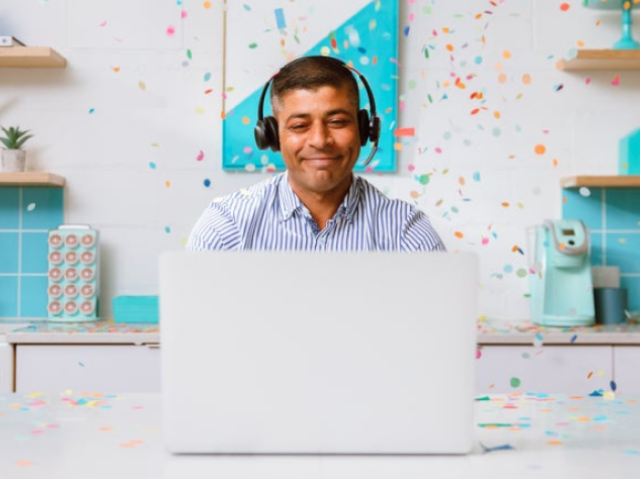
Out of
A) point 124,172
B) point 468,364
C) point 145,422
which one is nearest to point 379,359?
point 468,364

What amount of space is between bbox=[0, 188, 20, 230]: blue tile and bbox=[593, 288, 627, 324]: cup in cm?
200

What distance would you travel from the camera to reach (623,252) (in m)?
3.16

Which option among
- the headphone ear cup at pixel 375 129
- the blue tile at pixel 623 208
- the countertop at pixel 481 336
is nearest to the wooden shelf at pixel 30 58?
the countertop at pixel 481 336

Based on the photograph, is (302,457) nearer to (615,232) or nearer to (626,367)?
(626,367)

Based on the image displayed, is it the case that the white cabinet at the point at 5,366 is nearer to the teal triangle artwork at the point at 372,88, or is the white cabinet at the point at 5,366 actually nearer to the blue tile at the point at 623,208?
the teal triangle artwork at the point at 372,88

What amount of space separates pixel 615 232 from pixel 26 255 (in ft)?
6.77

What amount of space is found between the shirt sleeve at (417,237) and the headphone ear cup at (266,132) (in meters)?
0.37

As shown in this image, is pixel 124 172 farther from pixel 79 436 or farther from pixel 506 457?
pixel 506 457

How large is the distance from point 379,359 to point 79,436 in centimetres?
45

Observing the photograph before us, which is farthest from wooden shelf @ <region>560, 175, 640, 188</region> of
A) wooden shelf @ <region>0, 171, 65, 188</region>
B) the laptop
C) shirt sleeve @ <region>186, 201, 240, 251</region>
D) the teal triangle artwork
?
the laptop

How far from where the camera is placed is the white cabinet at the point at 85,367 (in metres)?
2.65

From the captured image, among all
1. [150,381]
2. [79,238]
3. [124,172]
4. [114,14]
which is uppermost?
[114,14]

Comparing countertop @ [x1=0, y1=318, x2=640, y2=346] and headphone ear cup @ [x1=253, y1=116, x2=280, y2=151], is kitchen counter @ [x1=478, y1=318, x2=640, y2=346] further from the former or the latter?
headphone ear cup @ [x1=253, y1=116, x2=280, y2=151]

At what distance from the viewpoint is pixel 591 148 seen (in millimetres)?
3127
